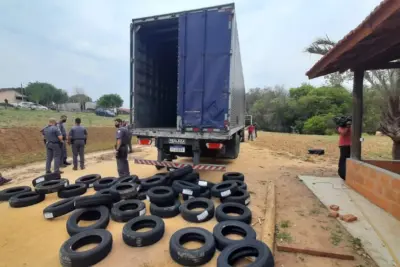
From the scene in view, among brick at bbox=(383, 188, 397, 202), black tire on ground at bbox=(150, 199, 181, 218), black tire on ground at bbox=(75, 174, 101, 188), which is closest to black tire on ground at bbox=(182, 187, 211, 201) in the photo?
black tire on ground at bbox=(150, 199, 181, 218)

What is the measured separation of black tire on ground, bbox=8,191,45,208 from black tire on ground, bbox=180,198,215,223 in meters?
3.18

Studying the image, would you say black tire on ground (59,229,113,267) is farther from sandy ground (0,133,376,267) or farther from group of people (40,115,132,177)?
group of people (40,115,132,177)

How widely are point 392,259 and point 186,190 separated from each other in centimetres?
338

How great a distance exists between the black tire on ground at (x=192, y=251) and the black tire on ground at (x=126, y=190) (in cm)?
193

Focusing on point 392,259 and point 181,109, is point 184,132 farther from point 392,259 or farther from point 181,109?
point 392,259

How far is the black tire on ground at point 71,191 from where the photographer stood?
5426 mm

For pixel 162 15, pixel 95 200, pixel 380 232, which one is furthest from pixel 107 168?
pixel 380 232

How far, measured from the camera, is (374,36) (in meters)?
3.92

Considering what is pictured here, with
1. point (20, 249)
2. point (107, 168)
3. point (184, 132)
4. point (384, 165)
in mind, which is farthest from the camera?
point (107, 168)

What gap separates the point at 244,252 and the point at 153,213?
194 cm

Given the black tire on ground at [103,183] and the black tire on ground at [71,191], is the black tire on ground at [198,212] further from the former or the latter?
the black tire on ground at [71,191]

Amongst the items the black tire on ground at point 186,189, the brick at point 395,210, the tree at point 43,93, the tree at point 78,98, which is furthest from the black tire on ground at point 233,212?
the tree at point 78,98

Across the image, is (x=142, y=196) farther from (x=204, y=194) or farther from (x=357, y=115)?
(x=357, y=115)

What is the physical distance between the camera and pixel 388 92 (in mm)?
9102
